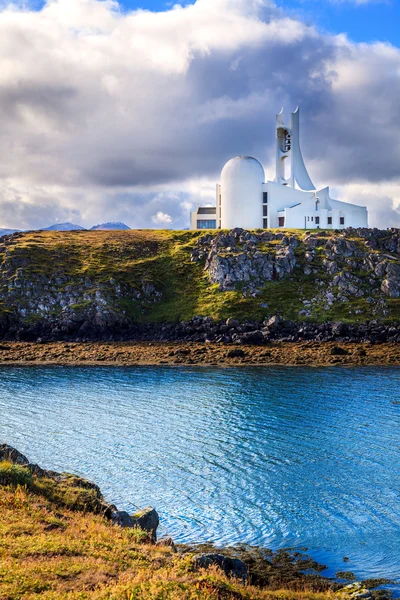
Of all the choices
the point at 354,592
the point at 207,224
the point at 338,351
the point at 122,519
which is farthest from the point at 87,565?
the point at 207,224

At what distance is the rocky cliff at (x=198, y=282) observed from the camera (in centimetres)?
9600

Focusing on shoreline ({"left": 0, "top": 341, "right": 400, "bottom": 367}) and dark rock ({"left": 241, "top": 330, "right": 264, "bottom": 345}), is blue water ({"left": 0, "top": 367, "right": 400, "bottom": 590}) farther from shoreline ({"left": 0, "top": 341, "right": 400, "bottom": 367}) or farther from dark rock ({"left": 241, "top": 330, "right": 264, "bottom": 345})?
dark rock ({"left": 241, "top": 330, "right": 264, "bottom": 345})

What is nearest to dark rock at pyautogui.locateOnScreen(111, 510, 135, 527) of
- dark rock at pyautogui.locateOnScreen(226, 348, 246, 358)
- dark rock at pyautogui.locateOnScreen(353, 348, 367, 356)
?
dark rock at pyautogui.locateOnScreen(226, 348, 246, 358)

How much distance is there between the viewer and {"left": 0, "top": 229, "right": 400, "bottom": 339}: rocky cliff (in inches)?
3780

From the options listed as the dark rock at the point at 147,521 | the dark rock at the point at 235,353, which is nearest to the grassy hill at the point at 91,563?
the dark rock at the point at 147,521

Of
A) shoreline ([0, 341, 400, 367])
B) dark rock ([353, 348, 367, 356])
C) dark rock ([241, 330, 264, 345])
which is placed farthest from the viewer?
dark rock ([241, 330, 264, 345])

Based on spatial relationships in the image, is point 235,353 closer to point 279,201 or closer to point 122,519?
point 122,519

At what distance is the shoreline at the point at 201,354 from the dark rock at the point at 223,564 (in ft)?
186

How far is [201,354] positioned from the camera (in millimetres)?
82125

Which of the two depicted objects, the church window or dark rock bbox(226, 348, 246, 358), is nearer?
dark rock bbox(226, 348, 246, 358)

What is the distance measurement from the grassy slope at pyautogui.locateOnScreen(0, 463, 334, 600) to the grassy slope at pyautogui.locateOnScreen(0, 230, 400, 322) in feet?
249

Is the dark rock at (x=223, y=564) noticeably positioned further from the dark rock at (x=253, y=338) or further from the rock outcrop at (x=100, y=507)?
the dark rock at (x=253, y=338)

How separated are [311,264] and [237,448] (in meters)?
74.1

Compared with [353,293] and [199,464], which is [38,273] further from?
[199,464]
